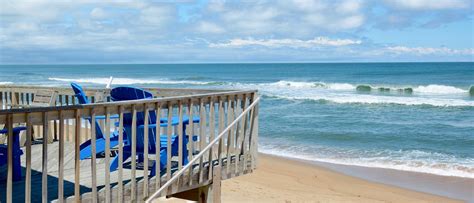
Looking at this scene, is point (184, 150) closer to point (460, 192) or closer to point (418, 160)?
point (460, 192)

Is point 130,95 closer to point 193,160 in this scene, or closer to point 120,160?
point 193,160

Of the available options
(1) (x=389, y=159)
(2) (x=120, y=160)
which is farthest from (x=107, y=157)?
(1) (x=389, y=159)

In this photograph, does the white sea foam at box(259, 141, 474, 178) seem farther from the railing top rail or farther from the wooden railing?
the railing top rail

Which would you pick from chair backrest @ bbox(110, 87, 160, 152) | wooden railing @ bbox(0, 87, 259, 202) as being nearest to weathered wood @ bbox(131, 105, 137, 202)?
wooden railing @ bbox(0, 87, 259, 202)

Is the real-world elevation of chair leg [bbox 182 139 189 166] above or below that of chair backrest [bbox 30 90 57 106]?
below

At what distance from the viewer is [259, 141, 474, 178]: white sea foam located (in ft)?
39.3

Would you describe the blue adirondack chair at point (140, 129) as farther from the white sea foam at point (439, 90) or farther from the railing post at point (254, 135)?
the white sea foam at point (439, 90)

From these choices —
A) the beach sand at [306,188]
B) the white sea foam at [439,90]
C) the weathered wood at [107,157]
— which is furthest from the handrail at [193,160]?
the white sea foam at [439,90]

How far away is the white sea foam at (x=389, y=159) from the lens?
12.0 meters

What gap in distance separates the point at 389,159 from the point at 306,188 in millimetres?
3555

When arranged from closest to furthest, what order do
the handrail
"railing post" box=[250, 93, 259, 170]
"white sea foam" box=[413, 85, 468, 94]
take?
the handrail < "railing post" box=[250, 93, 259, 170] < "white sea foam" box=[413, 85, 468, 94]

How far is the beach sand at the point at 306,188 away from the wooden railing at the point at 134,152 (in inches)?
111

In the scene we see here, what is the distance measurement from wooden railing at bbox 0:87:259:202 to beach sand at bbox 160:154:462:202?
282 centimetres

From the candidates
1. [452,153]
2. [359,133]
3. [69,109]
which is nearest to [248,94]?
[69,109]
